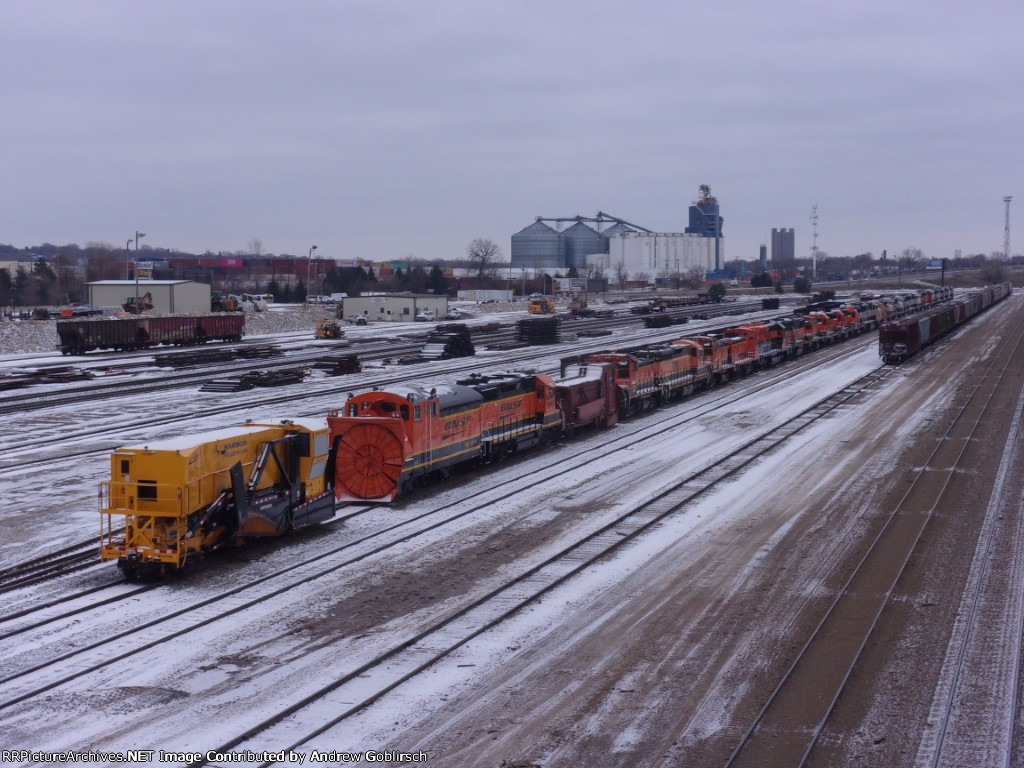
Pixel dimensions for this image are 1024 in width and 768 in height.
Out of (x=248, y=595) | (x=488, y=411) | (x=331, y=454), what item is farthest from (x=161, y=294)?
(x=248, y=595)

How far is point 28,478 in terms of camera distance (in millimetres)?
29703

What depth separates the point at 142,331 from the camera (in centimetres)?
7325

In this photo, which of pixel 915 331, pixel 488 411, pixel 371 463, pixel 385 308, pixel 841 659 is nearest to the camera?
pixel 841 659

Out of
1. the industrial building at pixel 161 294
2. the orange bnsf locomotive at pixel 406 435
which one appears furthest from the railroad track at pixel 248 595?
the industrial building at pixel 161 294

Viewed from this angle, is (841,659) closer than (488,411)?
Yes

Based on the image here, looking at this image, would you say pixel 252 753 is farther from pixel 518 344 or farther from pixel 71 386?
pixel 518 344

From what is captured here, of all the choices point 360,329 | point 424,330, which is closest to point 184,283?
point 360,329

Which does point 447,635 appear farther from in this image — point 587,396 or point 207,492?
point 587,396

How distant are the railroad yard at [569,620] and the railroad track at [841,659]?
60mm

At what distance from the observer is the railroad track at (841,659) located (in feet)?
41.1

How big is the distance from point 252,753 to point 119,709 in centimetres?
250

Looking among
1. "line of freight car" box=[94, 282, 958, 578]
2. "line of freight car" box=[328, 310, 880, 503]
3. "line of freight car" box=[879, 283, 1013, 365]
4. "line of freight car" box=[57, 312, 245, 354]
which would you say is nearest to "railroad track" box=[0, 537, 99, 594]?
"line of freight car" box=[94, 282, 958, 578]

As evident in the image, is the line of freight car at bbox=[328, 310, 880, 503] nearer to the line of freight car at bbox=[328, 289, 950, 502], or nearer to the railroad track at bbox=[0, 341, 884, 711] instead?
the line of freight car at bbox=[328, 289, 950, 502]

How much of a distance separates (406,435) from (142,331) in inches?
2086
